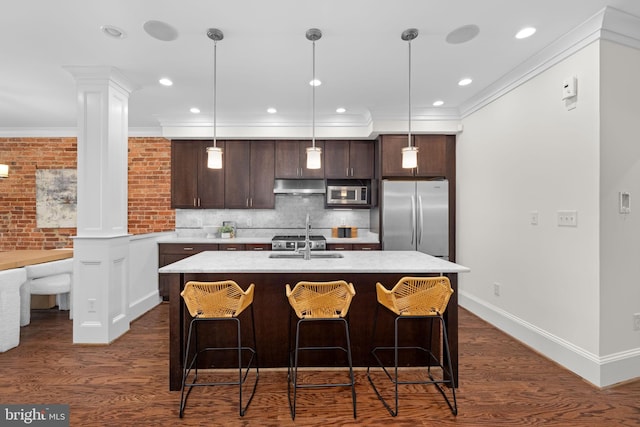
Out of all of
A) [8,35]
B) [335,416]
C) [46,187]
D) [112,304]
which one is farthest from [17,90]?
[335,416]

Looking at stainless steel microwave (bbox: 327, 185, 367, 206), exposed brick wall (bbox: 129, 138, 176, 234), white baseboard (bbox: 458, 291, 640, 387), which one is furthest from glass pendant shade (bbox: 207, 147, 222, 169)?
white baseboard (bbox: 458, 291, 640, 387)

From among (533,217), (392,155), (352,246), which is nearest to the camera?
(533,217)

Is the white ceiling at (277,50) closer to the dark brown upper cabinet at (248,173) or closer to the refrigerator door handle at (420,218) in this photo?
the dark brown upper cabinet at (248,173)

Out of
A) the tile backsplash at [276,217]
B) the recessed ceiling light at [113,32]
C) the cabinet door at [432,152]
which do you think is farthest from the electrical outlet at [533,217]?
the recessed ceiling light at [113,32]

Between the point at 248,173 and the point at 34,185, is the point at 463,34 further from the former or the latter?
the point at 34,185

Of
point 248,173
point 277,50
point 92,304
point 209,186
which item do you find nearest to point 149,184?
point 209,186

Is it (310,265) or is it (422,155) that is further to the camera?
(422,155)

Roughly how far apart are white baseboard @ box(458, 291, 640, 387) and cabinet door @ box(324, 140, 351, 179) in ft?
9.21

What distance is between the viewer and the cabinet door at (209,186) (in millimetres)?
4953

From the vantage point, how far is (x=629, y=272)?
7.91ft

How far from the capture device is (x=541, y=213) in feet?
9.56

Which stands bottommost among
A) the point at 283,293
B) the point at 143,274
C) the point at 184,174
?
the point at 143,274

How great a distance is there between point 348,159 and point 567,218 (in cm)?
294

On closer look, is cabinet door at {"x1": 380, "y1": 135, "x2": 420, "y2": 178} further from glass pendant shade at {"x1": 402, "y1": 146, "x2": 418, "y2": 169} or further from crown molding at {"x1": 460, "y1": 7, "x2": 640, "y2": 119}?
glass pendant shade at {"x1": 402, "y1": 146, "x2": 418, "y2": 169}
